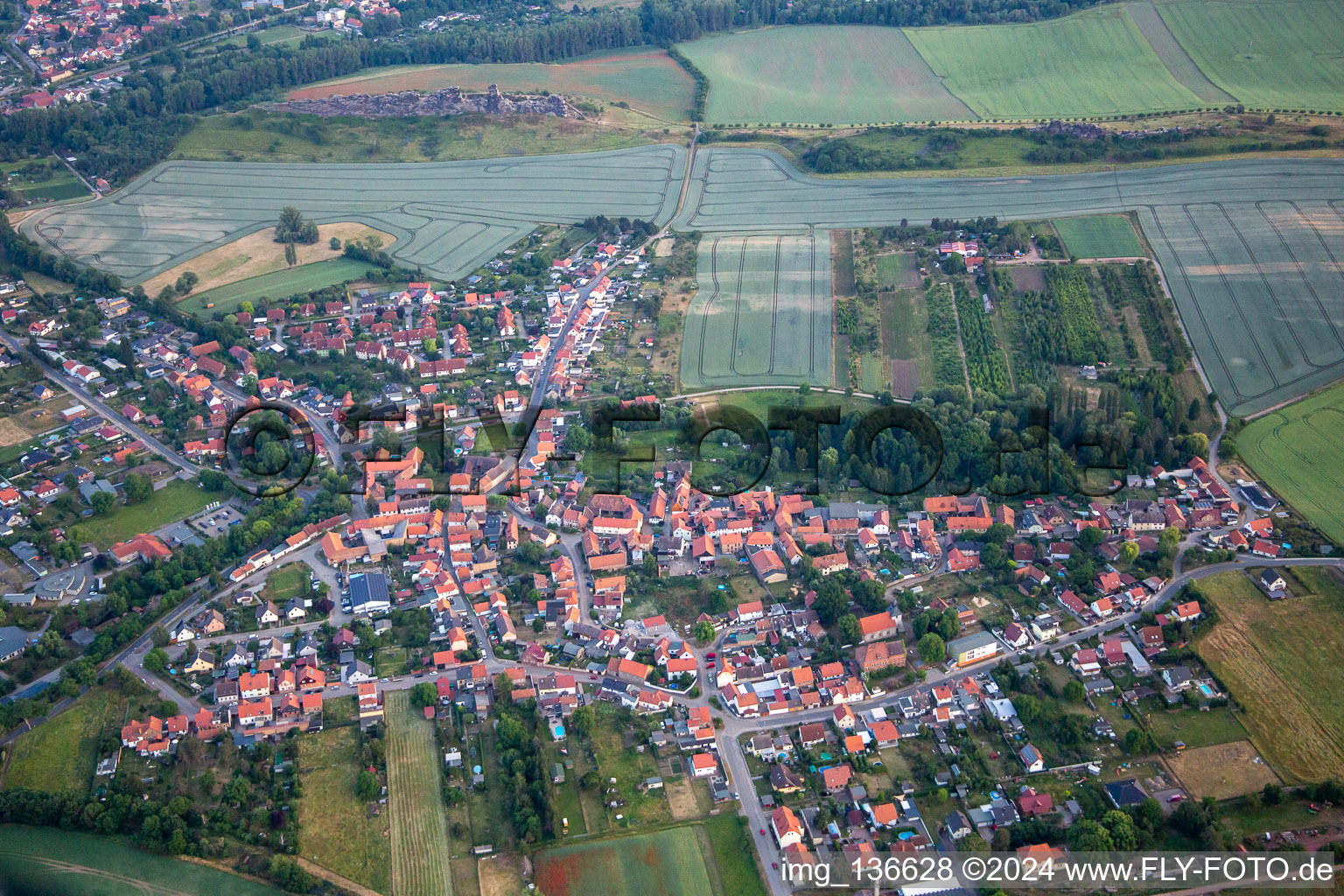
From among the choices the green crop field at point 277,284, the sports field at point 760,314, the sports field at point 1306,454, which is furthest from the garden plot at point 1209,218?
the green crop field at point 277,284

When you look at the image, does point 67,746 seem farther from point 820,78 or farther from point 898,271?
point 820,78

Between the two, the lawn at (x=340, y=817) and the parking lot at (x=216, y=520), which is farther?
the parking lot at (x=216, y=520)

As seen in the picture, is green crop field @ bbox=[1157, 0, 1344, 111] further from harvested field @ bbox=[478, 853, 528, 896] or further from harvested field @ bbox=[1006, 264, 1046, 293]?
harvested field @ bbox=[478, 853, 528, 896]

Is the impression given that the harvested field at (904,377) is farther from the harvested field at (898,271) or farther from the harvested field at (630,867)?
the harvested field at (630,867)

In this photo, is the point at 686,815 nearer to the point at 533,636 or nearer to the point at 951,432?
the point at 533,636

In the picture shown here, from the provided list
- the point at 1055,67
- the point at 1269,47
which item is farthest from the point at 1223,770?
the point at 1269,47

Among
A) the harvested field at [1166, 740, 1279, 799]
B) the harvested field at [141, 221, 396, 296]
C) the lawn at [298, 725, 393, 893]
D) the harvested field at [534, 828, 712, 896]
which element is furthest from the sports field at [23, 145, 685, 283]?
the harvested field at [1166, 740, 1279, 799]

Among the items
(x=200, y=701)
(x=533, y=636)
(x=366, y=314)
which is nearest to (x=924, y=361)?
(x=533, y=636)
